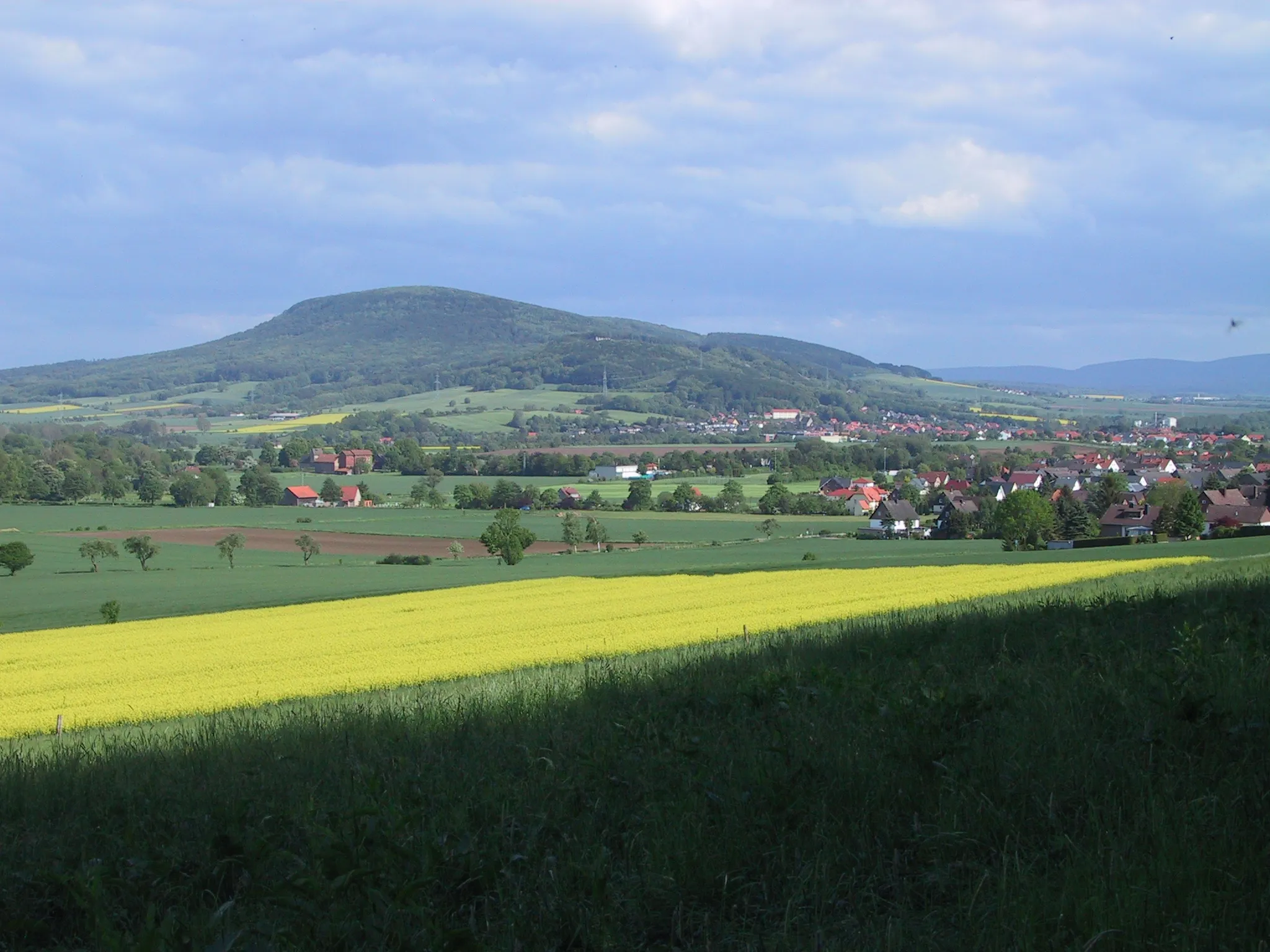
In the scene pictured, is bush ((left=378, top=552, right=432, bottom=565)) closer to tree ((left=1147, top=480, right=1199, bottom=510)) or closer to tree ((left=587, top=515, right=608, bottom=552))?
tree ((left=587, top=515, right=608, bottom=552))

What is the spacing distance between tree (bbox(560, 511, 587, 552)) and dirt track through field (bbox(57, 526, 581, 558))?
0.59m

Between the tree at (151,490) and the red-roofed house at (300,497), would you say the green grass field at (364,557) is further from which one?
the red-roofed house at (300,497)

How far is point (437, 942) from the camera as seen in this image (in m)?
2.97

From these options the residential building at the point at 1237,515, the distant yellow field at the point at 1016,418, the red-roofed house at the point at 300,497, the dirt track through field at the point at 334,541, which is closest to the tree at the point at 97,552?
the dirt track through field at the point at 334,541

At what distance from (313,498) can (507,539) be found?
45.6 metres

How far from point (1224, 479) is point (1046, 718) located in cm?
8141

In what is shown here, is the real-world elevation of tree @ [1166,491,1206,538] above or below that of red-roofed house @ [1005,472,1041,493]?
above

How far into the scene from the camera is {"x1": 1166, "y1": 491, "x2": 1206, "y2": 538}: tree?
164 feet

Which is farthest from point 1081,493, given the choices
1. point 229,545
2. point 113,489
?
point 113,489

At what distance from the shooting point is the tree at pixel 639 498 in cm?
8356

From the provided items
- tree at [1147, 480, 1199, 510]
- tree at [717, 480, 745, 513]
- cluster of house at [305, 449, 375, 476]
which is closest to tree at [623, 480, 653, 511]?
tree at [717, 480, 745, 513]

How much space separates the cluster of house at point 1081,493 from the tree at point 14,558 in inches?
1729

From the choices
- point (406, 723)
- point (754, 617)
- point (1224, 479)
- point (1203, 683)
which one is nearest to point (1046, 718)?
point (1203, 683)

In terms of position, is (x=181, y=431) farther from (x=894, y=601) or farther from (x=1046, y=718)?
(x=1046, y=718)
